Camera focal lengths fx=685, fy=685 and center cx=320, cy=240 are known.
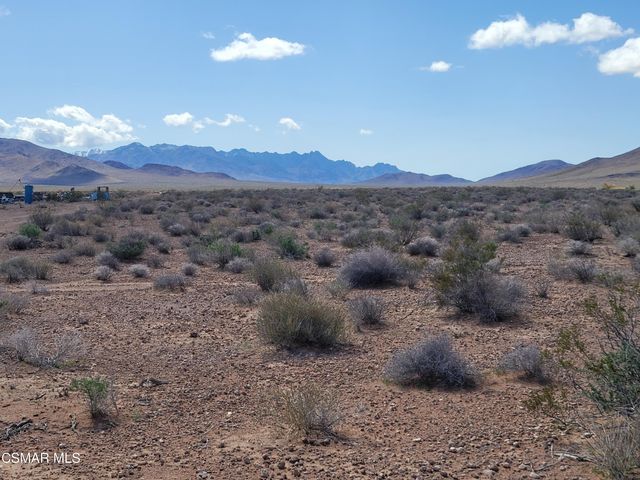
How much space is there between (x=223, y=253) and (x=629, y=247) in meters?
12.7

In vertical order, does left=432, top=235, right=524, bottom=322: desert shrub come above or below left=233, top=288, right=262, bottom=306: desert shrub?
above

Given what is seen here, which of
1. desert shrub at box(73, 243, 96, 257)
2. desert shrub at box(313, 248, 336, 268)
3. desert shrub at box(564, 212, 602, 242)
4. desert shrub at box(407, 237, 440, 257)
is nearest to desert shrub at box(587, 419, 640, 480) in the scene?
desert shrub at box(313, 248, 336, 268)

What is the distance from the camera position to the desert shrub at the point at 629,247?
2125cm

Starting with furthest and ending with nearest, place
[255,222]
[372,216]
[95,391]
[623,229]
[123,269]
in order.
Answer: [372,216] < [255,222] < [623,229] < [123,269] < [95,391]

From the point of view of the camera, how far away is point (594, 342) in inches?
420

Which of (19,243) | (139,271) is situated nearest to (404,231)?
(139,271)

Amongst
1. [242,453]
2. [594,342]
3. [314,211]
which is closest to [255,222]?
[314,211]

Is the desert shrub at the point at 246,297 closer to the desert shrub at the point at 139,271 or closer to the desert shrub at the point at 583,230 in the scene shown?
the desert shrub at the point at 139,271

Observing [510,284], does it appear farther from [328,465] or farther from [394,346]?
[328,465]

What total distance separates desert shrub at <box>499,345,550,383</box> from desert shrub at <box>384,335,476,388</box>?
58 centimetres

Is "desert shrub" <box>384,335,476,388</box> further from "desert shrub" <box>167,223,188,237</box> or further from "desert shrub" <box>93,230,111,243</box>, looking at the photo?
"desert shrub" <box>167,223,188,237</box>

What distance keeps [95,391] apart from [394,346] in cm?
505

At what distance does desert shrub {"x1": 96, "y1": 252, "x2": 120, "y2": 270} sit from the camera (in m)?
21.6

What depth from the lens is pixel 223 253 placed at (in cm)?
2172
